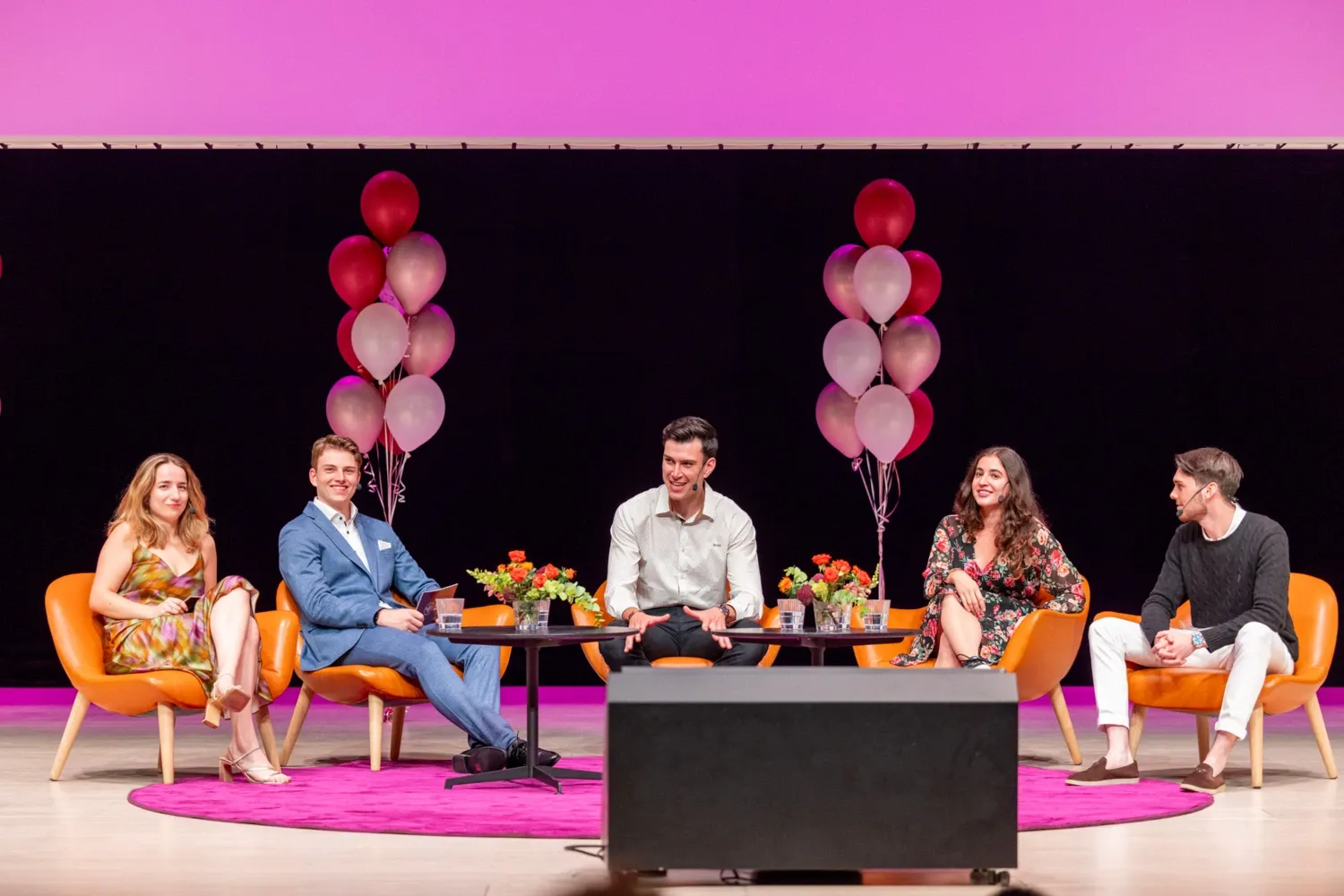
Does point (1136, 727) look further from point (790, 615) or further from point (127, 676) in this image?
point (127, 676)

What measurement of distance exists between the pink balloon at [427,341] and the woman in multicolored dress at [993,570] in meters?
2.60

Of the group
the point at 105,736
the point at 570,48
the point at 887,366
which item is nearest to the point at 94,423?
the point at 105,736

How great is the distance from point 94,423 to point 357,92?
225 cm

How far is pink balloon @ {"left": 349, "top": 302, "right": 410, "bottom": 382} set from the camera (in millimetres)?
7145

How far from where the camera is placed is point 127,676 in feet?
17.3

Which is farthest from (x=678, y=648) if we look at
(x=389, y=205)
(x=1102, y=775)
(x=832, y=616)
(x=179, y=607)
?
(x=389, y=205)

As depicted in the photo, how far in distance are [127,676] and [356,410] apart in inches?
84.5

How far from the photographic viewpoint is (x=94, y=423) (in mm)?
8391

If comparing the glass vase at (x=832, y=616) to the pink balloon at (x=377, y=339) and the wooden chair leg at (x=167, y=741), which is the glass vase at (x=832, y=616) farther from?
the pink balloon at (x=377, y=339)

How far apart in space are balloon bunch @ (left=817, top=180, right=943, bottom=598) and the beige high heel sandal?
309 centimetres

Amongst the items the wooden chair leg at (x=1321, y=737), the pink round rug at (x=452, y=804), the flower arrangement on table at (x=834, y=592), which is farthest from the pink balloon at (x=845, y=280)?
the wooden chair leg at (x=1321, y=737)

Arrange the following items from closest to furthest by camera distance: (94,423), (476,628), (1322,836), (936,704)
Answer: (936,704)
(1322,836)
(476,628)
(94,423)

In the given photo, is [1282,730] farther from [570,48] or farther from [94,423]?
[94,423]

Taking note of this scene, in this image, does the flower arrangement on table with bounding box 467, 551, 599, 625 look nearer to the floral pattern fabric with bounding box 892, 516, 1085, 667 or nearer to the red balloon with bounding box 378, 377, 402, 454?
the floral pattern fabric with bounding box 892, 516, 1085, 667
